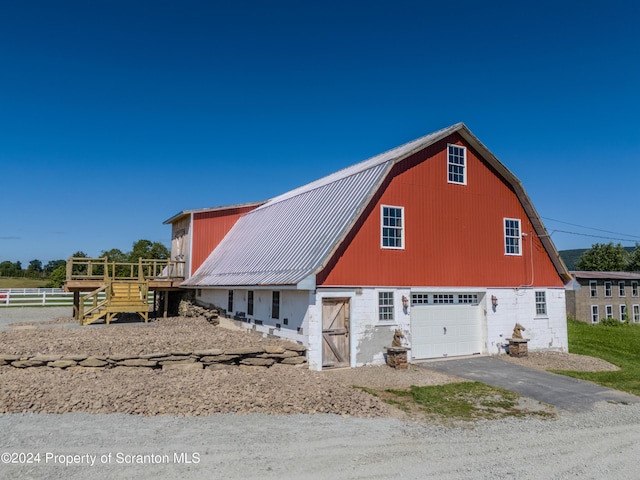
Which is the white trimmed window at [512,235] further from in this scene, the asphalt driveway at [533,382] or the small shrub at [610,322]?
the small shrub at [610,322]

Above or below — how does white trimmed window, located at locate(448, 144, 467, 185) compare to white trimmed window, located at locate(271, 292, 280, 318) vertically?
above

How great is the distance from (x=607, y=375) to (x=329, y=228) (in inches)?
372

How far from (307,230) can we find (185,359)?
6.32m

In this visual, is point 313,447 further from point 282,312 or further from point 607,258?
point 607,258

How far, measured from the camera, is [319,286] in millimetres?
13414

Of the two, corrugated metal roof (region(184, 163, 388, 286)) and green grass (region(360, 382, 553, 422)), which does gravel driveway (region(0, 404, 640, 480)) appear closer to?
green grass (region(360, 382, 553, 422))

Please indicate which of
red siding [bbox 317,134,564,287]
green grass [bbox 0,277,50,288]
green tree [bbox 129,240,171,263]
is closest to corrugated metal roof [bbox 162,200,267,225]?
red siding [bbox 317,134,564,287]

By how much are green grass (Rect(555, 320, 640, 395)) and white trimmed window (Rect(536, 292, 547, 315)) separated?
2.36m

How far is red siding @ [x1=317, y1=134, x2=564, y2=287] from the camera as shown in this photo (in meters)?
14.6

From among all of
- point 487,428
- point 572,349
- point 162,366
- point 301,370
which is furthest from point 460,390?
point 572,349

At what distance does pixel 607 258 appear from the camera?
211ft

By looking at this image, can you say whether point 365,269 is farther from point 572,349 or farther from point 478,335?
point 572,349

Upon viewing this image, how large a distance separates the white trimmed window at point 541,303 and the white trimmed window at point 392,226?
6.73 m

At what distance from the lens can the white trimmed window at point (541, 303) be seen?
59.4 feet
